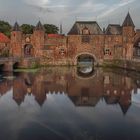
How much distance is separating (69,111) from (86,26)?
3818cm

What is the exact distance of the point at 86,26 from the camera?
56.8m

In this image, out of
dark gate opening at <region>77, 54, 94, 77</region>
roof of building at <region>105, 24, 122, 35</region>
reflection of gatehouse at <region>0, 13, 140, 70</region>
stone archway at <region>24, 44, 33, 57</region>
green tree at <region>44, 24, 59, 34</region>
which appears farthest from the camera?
green tree at <region>44, 24, 59, 34</region>

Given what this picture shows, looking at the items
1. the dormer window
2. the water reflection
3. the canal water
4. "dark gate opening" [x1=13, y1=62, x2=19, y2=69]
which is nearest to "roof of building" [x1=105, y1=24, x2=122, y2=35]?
the dormer window

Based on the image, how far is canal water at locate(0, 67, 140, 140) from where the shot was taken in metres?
15.1

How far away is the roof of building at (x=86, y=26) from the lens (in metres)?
56.7

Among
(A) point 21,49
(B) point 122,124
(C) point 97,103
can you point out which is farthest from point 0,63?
(B) point 122,124

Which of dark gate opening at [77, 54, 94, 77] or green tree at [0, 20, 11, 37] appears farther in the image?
green tree at [0, 20, 11, 37]

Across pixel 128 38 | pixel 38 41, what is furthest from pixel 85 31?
pixel 38 41

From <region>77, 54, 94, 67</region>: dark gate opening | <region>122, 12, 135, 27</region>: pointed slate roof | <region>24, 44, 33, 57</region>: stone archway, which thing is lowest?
<region>77, 54, 94, 67</region>: dark gate opening

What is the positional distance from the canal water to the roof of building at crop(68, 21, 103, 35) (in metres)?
24.8

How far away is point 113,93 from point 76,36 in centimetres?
3033

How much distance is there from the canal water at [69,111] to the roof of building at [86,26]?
81.4ft

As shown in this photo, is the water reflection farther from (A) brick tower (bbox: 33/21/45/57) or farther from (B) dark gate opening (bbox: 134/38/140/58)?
(B) dark gate opening (bbox: 134/38/140/58)

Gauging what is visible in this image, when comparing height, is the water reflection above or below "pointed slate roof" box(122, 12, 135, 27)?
below
